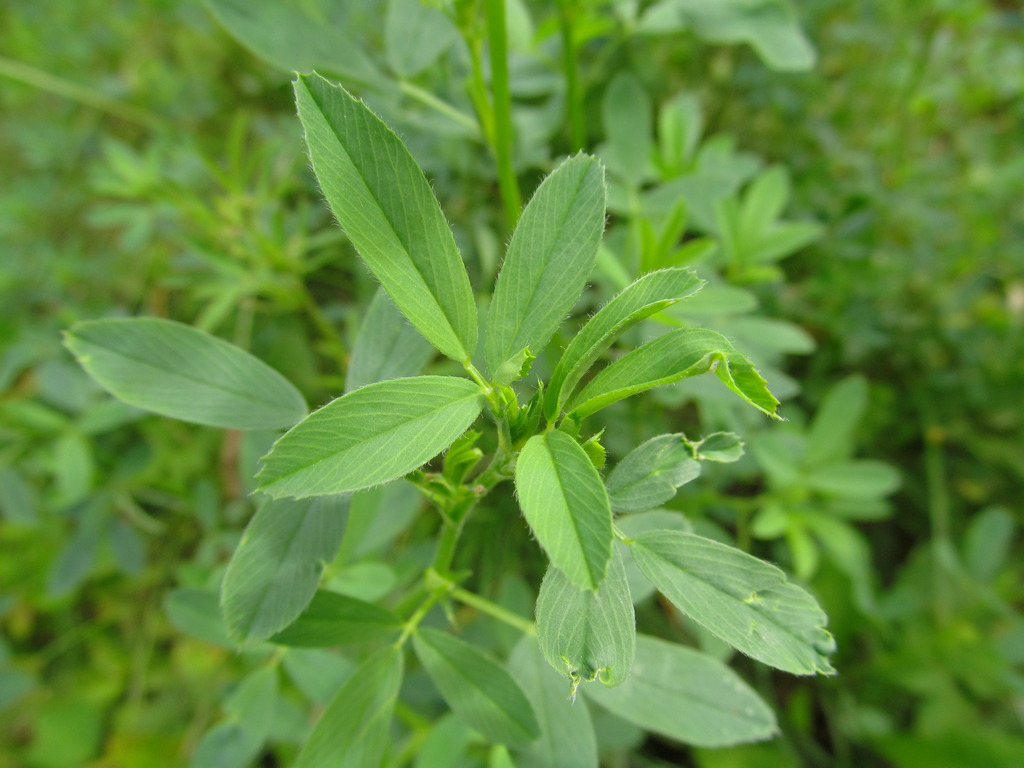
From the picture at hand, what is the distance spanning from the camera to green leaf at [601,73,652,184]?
1402 millimetres

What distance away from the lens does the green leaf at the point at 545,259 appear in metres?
0.69

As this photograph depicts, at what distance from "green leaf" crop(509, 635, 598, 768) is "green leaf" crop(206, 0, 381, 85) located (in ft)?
3.76

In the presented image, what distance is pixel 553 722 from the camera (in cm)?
94

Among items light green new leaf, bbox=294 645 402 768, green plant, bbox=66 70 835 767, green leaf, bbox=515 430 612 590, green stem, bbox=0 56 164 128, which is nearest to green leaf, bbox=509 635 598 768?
green plant, bbox=66 70 835 767

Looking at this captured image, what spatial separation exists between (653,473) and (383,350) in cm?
41

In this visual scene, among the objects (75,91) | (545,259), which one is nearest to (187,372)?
(545,259)

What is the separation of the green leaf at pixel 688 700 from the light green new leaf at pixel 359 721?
290 millimetres

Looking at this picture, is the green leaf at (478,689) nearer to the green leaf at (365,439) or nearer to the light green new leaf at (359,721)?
the light green new leaf at (359,721)

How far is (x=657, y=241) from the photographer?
1.24m

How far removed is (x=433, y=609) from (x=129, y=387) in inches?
23.8

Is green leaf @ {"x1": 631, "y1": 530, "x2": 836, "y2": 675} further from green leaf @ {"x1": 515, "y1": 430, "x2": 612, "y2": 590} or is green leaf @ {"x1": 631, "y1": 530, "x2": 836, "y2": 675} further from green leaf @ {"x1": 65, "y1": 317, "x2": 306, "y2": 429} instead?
green leaf @ {"x1": 65, "y1": 317, "x2": 306, "y2": 429}

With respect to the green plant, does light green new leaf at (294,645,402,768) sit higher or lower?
lower

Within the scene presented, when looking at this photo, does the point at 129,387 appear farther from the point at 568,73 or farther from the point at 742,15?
the point at 742,15

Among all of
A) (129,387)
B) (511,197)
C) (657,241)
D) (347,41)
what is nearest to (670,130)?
(657,241)
